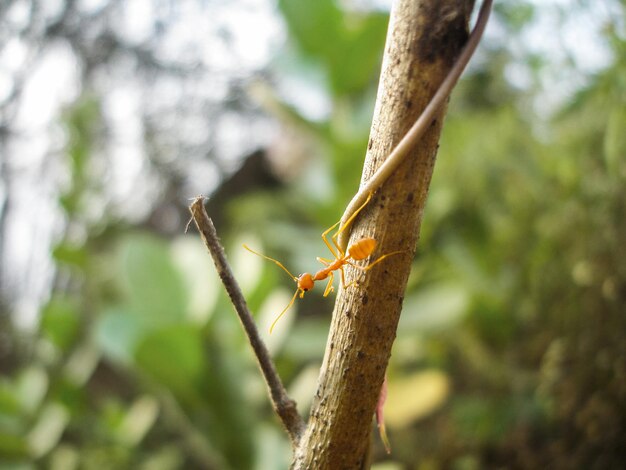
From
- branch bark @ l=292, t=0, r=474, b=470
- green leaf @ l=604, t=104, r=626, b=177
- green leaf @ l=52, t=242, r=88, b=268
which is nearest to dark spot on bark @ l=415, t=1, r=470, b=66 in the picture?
branch bark @ l=292, t=0, r=474, b=470

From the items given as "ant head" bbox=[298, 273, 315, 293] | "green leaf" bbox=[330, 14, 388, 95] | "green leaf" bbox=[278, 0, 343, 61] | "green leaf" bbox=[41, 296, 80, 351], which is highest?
"green leaf" bbox=[278, 0, 343, 61]

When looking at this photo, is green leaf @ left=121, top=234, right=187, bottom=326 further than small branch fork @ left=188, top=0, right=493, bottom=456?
Yes

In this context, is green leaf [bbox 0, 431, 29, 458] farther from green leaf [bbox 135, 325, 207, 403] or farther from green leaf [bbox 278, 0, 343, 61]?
green leaf [bbox 278, 0, 343, 61]

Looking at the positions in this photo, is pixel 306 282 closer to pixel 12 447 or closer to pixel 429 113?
pixel 429 113

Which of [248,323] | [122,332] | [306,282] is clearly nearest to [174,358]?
[122,332]

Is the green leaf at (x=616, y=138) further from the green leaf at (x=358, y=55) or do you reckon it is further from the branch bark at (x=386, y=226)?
the green leaf at (x=358, y=55)

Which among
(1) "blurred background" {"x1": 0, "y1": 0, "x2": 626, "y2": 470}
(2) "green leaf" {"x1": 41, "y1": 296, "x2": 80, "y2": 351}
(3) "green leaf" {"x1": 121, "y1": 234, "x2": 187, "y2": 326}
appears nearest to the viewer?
(1) "blurred background" {"x1": 0, "y1": 0, "x2": 626, "y2": 470}

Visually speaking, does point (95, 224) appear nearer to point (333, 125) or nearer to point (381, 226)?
point (333, 125)
